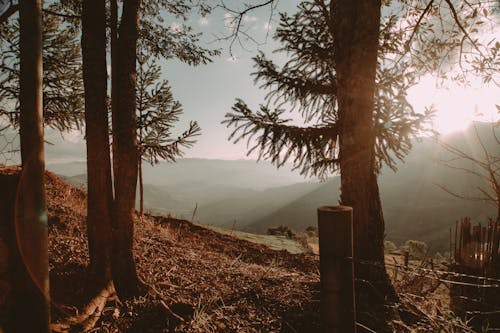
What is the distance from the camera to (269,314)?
3.40 meters

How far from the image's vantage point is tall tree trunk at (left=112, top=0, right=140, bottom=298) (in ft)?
10.9

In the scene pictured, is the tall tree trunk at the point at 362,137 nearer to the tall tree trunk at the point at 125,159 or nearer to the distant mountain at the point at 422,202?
the tall tree trunk at the point at 125,159

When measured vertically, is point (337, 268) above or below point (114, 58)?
below

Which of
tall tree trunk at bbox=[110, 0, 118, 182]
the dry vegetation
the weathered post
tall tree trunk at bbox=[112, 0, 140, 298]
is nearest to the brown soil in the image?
the dry vegetation

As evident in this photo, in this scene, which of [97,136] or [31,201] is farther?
[97,136]

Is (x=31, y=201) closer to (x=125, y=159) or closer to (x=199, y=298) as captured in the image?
(x=125, y=159)

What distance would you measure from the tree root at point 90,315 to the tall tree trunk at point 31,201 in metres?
0.71

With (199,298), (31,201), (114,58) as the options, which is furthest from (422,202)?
(31,201)

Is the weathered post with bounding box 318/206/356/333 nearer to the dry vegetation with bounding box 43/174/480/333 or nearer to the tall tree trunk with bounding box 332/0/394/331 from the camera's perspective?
the dry vegetation with bounding box 43/174/480/333

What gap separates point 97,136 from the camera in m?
3.00

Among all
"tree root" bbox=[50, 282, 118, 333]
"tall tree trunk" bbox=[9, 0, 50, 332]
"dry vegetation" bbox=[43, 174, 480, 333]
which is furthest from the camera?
"dry vegetation" bbox=[43, 174, 480, 333]

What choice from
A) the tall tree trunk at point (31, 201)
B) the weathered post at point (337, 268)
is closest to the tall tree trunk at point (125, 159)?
the tall tree trunk at point (31, 201)

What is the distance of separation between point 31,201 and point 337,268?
2104mm

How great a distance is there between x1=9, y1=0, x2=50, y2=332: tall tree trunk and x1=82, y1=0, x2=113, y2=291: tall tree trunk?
1.13m
